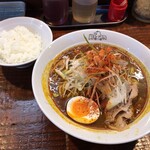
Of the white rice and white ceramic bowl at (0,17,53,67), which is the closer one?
the white rice

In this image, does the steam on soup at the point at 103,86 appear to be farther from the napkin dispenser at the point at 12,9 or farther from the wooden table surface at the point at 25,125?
the napkin dispenser at the point at 12,9

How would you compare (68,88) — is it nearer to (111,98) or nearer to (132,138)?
(111,98)

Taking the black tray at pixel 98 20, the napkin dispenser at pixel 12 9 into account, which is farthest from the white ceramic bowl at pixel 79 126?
the napkin dispenser at pixel 12 9

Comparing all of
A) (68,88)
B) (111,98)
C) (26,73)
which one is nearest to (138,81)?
(111,98)

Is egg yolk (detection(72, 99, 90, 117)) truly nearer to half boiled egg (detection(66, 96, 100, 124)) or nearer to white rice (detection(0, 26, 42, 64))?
half boiled egg (detection(66, 96, 100, 124))

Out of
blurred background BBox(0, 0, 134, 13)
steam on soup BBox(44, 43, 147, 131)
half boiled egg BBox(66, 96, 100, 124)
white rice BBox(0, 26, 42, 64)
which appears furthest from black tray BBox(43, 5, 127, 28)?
half boiled egg BBox(66, 96, 100, 124)

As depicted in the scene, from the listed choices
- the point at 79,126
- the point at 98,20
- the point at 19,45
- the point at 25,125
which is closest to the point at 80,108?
the point at 79,126
